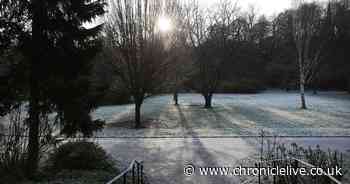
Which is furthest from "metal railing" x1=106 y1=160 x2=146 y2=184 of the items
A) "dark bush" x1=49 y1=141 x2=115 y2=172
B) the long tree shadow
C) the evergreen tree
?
the long tree shadow

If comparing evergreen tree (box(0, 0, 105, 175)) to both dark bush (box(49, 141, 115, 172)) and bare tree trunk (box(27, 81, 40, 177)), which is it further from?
dark bush (box(49, 141, 115, 172))

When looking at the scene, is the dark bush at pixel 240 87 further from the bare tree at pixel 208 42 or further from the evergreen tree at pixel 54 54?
the evergreen tree at pixel 54 54

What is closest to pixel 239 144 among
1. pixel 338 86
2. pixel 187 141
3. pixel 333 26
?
pixel 187 141

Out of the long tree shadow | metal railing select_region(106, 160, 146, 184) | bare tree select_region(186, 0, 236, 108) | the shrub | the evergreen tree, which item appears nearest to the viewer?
metal railing select_region(106, 160, 146, 184)

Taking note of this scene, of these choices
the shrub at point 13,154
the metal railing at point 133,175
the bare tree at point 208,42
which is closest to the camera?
the metal railing at point 133,175

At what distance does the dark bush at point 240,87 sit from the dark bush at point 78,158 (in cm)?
3537

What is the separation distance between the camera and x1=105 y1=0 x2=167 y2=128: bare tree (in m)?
12.6

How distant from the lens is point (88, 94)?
16.2 feet

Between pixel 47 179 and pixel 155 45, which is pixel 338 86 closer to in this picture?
pixel 155 45

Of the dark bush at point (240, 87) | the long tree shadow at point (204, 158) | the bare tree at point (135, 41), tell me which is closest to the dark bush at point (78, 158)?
the long tree shadow at point (204, 158)

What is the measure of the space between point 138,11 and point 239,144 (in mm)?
7776

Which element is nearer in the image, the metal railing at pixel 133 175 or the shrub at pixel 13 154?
the metal railing at pixel 133 175

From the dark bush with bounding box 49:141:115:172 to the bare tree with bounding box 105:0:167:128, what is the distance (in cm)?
728

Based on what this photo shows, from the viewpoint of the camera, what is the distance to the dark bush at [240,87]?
132ft
